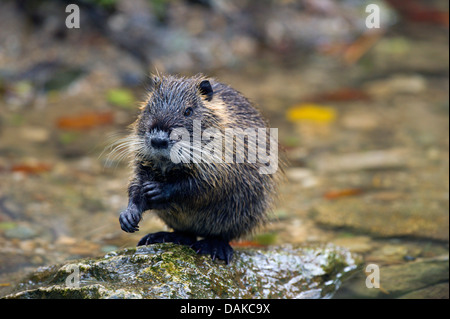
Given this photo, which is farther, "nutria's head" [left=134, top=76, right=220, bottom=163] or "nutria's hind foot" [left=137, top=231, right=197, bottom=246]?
"nutria's hind foot" [left=137, top=231, right=197, bottom=246]

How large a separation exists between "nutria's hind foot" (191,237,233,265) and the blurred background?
103 cm

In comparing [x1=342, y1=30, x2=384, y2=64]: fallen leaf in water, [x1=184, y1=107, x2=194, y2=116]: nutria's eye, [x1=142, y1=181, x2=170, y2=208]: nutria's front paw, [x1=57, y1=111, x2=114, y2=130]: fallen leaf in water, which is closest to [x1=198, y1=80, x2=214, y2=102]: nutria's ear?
[x1=184, y1=107, x2=194, y2=116]: nutria's eye

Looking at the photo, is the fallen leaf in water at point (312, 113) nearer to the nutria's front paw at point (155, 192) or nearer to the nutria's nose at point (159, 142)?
the nutria's front paw at point (155, 192)

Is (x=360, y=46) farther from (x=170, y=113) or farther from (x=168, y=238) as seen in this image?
(x=170, y=113)

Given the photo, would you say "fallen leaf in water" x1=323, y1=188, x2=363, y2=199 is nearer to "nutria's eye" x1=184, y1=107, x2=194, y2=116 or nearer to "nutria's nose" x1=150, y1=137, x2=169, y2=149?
"nutria's eye" x1=184, y1=107, x2=194, y2=116

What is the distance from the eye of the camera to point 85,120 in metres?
8.52

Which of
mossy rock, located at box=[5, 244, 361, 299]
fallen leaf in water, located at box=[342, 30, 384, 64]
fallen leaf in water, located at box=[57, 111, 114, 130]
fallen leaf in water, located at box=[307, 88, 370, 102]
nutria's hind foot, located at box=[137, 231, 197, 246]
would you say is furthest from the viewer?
fallen leaf in water, located at box=[342, 30, 384, 64]

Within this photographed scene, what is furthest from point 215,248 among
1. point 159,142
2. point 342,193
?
point 342,193

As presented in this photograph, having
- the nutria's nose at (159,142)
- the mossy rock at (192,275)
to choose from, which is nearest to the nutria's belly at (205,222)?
the mossy rock at (192,275)

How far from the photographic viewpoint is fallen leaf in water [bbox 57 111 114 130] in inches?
330

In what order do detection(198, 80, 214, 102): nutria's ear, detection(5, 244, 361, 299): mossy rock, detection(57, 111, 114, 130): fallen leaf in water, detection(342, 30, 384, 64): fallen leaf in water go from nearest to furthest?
detection(5, 244, 361, 299): mossy rock, detection(198, 80, 214, 102): nutria's ear, detection(57, 111, 114, 130): fallen leaf in water, detection(342, 30, 384, 64): fallen leaf in water

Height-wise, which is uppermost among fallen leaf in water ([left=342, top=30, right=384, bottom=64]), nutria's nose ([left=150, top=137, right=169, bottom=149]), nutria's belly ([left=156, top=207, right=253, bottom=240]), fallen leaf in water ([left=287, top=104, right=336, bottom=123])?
fallen leaf in water ([left=342, top=30, right=384, bottom=64])

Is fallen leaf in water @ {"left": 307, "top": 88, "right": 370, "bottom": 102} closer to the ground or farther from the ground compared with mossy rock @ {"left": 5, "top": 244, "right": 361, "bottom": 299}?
farther from the ground

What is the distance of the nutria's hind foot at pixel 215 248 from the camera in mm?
4656
